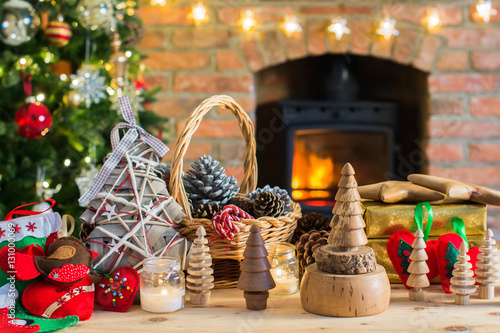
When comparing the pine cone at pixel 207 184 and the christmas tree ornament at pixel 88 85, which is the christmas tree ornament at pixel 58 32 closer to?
the christmas tree ornament at pixel 88 85

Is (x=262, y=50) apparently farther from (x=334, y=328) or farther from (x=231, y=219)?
(x=334, y=328)

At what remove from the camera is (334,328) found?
0.70m

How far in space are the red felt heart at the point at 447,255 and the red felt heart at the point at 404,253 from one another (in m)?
0.02

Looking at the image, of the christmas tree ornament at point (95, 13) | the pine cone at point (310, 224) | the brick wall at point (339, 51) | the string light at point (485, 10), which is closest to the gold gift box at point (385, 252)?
the pine cone at point (310, 224)

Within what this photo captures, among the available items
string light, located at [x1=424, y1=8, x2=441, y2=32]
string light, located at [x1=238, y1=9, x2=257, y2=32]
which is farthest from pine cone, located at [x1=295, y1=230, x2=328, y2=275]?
string light, located at [x1=424, y1=8, x2=441, y2=32]

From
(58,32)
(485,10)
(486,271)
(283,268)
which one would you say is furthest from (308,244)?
(485,10)

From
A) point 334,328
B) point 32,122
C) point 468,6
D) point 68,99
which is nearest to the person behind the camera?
point 334,328

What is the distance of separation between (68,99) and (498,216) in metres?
2.07

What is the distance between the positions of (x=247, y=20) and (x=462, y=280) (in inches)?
73.6

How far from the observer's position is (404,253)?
0.86 m

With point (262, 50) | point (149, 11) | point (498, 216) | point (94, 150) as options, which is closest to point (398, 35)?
point (262, 50)

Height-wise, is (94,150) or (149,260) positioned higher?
(94,150)

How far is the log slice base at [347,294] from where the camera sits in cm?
73

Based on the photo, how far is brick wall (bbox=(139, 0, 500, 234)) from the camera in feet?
7.99
